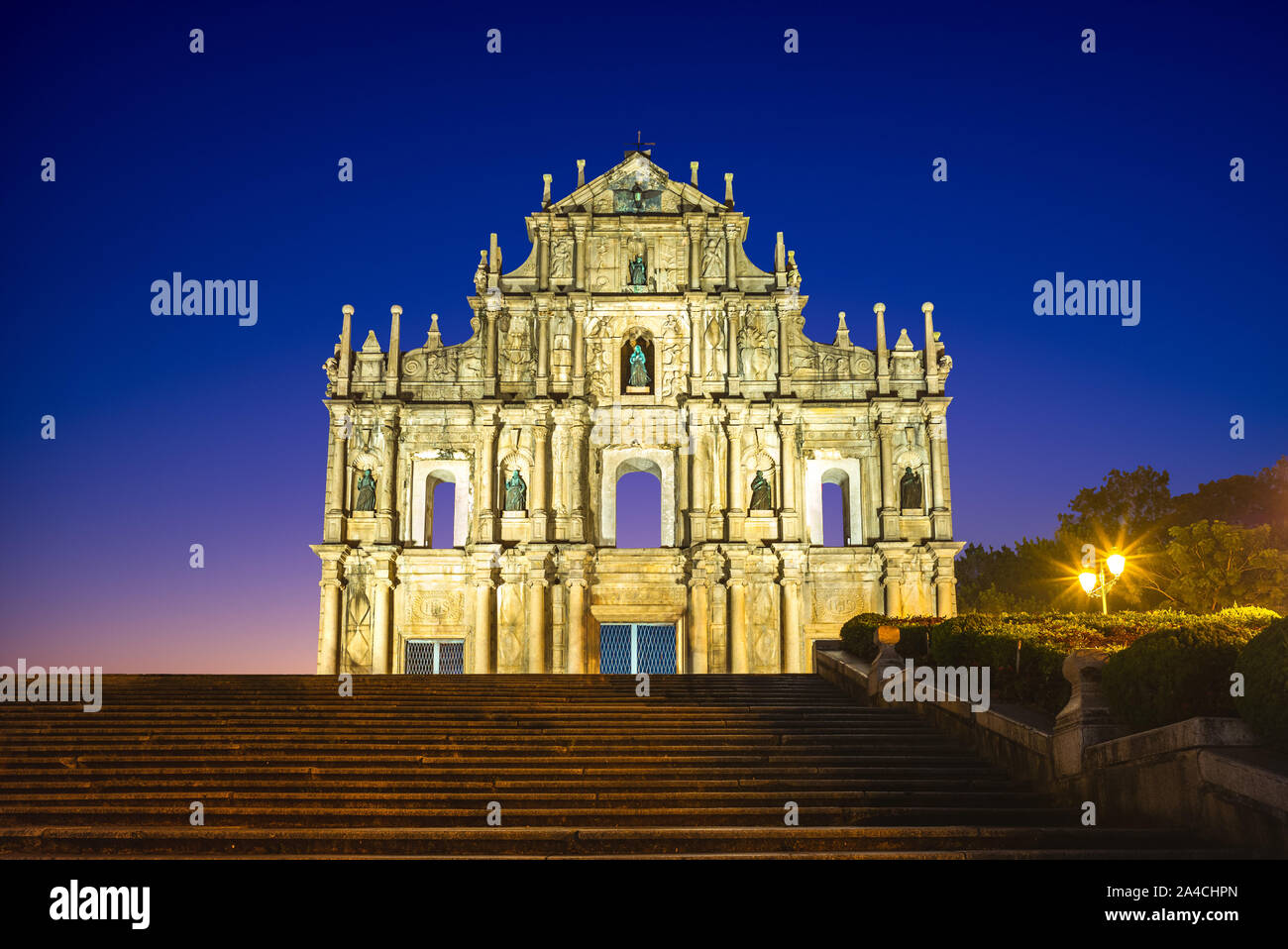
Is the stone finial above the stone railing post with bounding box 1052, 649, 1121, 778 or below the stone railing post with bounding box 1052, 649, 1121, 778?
above

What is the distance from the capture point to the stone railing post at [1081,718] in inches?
451

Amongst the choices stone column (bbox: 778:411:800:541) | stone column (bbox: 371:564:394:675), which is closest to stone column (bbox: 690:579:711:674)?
stone column (bbox: 778:411:800:541)

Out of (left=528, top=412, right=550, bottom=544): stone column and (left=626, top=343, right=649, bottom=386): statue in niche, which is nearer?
(left=528, top=412, right=550, bottom=544): stone column

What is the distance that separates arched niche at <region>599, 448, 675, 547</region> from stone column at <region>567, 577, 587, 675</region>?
181cm

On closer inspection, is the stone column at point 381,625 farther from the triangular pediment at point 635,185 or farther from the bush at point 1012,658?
the bush at point 1012,658

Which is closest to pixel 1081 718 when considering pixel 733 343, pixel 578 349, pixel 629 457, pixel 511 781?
pixel 511 781

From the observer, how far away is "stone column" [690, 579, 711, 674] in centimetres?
3036

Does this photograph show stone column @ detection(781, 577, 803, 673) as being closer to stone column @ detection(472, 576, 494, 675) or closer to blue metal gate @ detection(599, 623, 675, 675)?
blue metal gate @ detection(599, 623, 675, 675)

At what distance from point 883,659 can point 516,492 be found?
53.8 feet

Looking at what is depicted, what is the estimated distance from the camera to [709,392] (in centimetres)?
3219

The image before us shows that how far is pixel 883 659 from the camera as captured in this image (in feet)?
55.8

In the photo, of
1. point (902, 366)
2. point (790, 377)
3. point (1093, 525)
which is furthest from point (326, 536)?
point (1093, 525)

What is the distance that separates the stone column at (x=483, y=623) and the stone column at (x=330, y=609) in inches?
150
